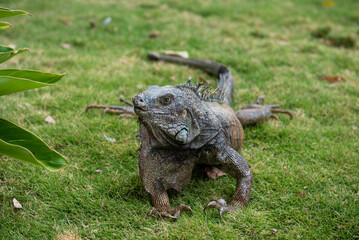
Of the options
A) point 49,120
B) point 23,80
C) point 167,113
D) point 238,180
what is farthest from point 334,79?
point 23,80

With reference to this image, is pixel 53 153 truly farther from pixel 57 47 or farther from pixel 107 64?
pixel 57 47

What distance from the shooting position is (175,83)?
3.30m

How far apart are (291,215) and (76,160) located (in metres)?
2.04

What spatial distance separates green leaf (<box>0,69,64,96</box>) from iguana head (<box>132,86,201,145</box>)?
0.63 metres

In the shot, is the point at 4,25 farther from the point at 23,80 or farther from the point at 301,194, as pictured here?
the point at 301,194

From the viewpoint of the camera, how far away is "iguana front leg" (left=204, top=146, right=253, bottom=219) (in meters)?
2.64

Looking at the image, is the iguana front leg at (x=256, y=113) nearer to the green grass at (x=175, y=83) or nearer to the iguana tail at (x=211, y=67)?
the green grass at (x=175, y=83)

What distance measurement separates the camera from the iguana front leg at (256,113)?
150 inches

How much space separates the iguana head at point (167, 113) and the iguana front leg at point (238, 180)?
1.29 ft

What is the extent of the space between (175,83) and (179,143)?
92 cm

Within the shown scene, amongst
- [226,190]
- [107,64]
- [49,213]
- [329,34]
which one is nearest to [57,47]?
[107,64]

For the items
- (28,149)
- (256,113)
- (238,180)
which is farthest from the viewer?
(256,113)

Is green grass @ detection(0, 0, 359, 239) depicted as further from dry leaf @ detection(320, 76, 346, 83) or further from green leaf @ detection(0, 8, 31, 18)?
green leaf @ detection(0, 8, 31, 18)

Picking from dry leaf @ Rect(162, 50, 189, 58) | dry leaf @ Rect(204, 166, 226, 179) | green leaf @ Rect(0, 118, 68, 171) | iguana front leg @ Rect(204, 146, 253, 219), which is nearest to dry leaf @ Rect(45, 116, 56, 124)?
green leaf @ Rect(0, 118, 68, 171)
